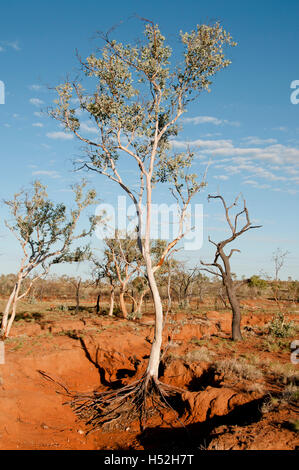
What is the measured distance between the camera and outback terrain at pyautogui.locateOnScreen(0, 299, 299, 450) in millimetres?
6305

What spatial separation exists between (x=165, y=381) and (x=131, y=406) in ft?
8.77

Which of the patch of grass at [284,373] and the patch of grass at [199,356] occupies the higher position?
the patch of grass at [284,373]

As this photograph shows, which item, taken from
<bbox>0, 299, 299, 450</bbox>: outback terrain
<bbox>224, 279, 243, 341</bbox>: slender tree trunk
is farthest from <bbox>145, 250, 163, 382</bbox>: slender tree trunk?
<bbox>224, 279, 243, 341</bbox>: slender tree trunk

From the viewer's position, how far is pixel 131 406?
869 cm

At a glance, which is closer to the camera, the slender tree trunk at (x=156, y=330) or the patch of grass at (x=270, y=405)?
the patch of grass at (x=270, y=405)

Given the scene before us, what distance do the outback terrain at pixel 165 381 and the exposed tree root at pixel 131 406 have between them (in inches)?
5.8

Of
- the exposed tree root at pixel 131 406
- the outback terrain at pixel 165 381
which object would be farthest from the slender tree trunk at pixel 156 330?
the outback terrain at pixel 165 381

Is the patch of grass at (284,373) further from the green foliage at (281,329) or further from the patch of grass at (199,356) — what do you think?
the green foliage at (281,329)

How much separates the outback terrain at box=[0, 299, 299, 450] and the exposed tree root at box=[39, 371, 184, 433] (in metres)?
0.15

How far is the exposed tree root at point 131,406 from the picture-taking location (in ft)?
27.7

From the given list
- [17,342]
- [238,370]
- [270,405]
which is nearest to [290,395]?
[270,405]

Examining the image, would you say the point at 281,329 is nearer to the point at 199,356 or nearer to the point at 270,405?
the point at 199,356

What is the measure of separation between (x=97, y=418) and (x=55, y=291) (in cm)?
5805

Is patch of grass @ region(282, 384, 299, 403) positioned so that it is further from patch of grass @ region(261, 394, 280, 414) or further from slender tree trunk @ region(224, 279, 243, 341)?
slender tree trunk @ region(224, 279, 243, 341)
